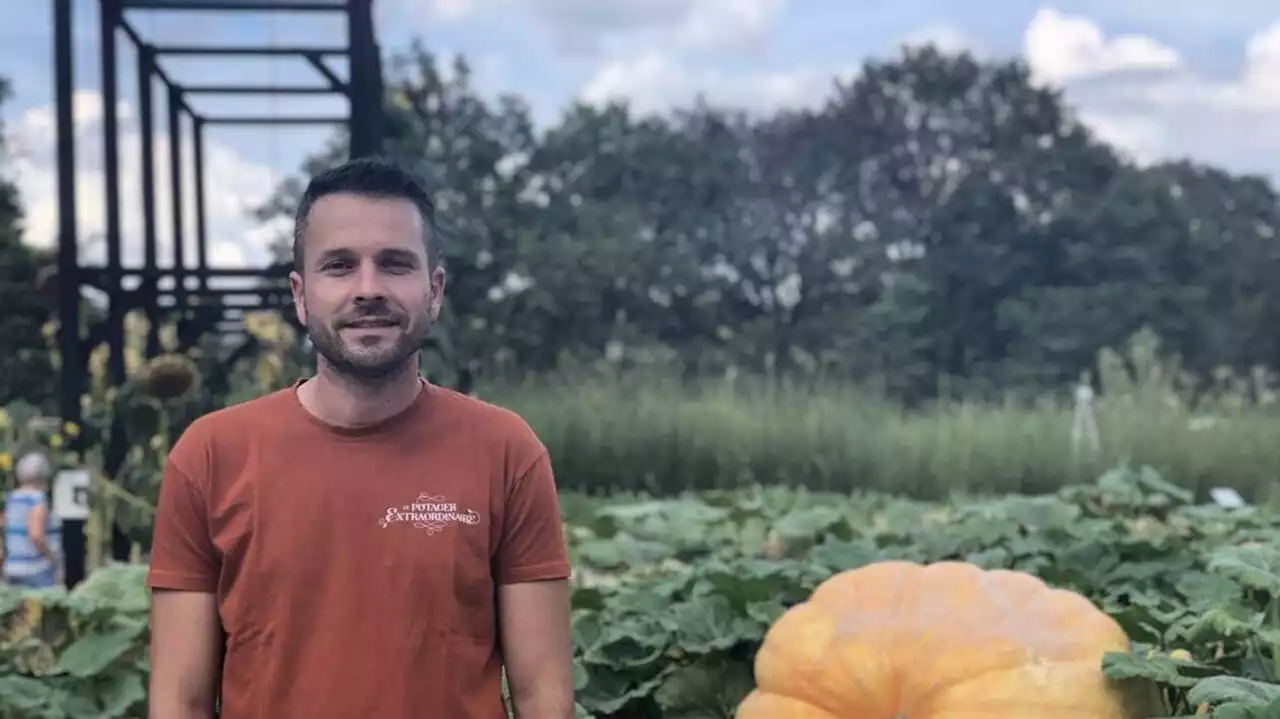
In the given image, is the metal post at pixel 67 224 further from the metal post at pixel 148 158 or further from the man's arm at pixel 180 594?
the man's arm at pixel 180 594

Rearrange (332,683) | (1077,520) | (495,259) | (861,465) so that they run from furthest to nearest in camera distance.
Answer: (495,259) < (861,465) < (1077,520) < (332,683)

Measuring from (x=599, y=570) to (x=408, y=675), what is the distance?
2.56 metres

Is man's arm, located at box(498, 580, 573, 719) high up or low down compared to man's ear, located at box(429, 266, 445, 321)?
down

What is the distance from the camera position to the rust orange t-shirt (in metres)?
1.52

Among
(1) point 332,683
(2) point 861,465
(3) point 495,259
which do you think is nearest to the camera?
(1) point 332,683

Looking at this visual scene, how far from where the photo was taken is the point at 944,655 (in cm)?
224

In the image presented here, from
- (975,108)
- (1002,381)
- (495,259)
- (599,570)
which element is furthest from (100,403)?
(975,108)

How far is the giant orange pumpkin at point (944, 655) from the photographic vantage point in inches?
85.4

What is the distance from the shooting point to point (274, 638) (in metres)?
1.53

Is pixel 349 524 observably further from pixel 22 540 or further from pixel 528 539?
pixel 22 540

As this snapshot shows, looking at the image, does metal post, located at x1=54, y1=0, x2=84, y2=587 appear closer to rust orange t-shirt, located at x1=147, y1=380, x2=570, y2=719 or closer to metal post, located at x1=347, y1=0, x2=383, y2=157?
metal post, located at x1=347, y1=0, x2=383, y2=157

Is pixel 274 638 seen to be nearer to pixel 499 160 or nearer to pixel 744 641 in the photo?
pixel 744 641

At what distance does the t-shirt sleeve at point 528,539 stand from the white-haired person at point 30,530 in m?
5.15

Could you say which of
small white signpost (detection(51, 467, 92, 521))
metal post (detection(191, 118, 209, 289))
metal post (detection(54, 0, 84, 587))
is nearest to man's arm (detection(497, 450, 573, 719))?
small white signpost (detection(51, 467, 92, 521))
